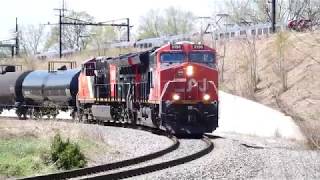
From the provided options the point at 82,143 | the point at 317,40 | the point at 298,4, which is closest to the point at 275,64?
the point at 317,40

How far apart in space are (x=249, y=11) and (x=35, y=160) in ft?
220

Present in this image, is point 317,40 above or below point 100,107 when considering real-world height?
above

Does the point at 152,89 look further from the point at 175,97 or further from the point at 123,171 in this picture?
the point at 123,171

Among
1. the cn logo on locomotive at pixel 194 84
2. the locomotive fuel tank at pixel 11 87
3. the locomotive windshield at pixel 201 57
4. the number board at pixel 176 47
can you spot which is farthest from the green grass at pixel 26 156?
the locomotive fuel tank at pixel 11 87

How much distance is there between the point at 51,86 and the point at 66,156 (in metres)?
22.4

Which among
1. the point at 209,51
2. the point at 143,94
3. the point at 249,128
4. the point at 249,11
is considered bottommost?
the point at 249,128

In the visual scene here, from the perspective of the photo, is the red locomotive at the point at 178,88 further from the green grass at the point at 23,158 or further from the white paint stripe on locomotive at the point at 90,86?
the white paint stripe on locomotive at the point at 90,86

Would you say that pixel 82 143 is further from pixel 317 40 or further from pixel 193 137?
pixel 317 40

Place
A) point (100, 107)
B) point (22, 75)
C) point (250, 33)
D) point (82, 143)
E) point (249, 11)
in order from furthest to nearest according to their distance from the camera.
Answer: point (249, 11), point (250, 33), point (22, 75), point (100, 107), point (82, 143)

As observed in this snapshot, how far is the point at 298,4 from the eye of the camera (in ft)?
241

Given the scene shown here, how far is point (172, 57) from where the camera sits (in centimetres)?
2255

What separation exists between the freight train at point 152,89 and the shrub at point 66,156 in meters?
7.84

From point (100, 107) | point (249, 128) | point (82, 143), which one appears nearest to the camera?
point (82, 143)

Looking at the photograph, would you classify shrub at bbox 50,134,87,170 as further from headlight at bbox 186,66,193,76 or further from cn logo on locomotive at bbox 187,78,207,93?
headlight at bbox 186,66,193,76
